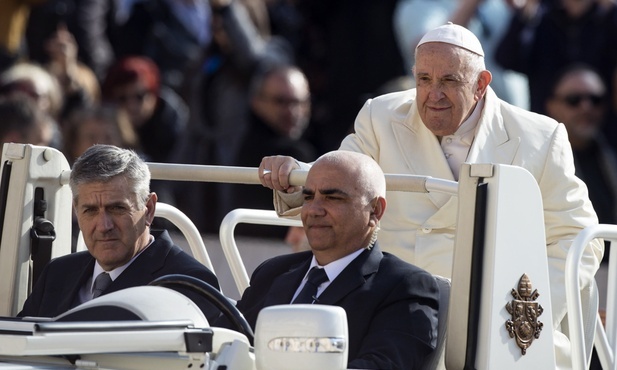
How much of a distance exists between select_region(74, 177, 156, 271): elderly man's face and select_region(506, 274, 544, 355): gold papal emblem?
4.85 ft

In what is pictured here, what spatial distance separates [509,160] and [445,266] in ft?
1.51

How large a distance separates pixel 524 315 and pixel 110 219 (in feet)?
5.09

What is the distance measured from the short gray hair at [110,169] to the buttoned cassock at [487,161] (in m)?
1.00

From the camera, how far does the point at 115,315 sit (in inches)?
160

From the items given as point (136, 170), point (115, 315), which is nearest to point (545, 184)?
point (136, 170)

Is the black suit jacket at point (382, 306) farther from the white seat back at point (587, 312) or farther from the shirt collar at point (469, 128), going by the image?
the shirt collar at point (469, 128)

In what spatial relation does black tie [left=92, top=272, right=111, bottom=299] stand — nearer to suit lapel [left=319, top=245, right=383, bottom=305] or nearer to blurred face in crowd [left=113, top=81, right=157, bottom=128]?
suit lapel [left=319, top=245, right=383, bottom=305]

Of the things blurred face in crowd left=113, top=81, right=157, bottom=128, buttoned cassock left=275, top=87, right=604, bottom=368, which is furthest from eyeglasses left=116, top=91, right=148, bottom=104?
buttoned cassock left=275, top=87, right=604, bottom=368

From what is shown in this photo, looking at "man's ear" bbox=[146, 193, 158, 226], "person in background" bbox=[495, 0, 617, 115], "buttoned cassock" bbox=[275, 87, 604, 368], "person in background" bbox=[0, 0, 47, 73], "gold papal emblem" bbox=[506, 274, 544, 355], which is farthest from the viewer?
"person in background" bbox=[0, 0, 47, 73]

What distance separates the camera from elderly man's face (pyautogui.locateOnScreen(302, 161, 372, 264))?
15.3ft

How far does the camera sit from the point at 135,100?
32.6 ft

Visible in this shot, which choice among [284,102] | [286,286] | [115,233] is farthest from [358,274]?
Answer: [284,102]

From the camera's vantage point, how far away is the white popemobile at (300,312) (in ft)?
12.2

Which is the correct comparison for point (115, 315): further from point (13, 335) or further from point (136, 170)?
point (136, 170)
